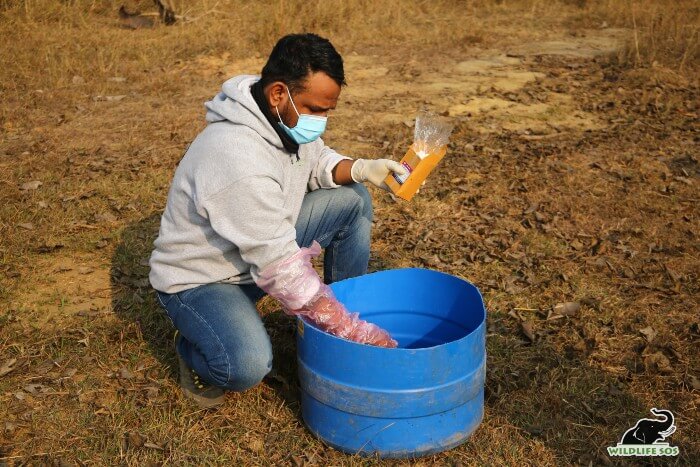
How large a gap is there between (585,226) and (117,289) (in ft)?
8.38

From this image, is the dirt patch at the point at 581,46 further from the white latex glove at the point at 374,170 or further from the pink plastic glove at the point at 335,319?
the pink plastic glove at the point at 335,319

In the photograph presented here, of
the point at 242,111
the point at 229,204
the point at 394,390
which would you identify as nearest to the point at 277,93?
the point at 242,111

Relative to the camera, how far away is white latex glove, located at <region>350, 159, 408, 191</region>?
3.19 metres

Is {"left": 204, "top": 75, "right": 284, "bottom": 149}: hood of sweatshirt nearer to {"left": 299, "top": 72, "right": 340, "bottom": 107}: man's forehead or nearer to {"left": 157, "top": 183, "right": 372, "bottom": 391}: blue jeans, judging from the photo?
{"left": 299, "top": 72, "right": 340, "bottom": 107}: man's forehead

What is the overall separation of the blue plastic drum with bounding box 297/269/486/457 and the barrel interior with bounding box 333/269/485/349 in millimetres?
27

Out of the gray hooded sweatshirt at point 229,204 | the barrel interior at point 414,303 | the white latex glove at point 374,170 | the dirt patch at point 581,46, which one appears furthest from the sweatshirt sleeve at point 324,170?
the dirt patch at point 581,46

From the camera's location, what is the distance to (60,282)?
→ 4.00m

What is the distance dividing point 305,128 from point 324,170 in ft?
1.63

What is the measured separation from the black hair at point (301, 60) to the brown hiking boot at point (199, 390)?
1109 mm

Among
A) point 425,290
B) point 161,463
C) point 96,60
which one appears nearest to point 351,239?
point 425,290

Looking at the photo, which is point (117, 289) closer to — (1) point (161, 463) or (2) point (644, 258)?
(1) point (161, 463)

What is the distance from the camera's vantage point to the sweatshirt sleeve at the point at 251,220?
8.73 ft

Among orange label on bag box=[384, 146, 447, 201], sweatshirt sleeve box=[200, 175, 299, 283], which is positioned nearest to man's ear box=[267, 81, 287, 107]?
sweatshirt sleeve box=[200, 175, 299, 283]

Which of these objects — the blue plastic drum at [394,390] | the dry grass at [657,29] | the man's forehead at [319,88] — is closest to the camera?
the blue plastic drum at [394,390]
